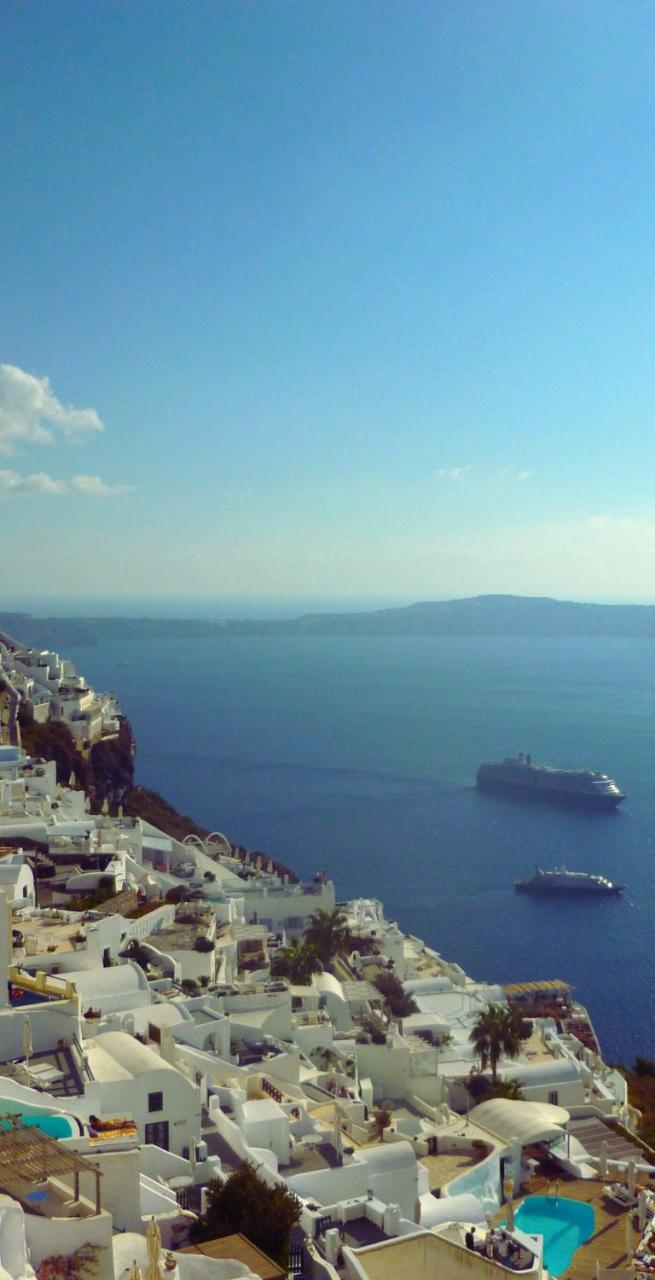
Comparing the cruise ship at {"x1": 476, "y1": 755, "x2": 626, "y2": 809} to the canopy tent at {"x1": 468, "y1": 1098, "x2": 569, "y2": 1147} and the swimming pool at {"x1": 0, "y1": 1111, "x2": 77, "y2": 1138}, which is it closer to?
the canopy tent at {"x1": 468, "y1": 1098, "x2": 569, "y2": 1147}

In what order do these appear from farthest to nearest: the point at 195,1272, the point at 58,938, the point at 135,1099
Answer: the point at 58,938, the point at 135,1099, the point at 195,1272

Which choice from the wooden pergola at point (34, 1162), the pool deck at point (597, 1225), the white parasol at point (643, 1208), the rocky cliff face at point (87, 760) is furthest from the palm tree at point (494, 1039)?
the rocky cliff face at point (87, 760)

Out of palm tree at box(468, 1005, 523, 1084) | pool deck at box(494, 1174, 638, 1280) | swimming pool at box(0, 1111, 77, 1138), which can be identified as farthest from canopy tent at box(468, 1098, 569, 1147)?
swimming pool at box(0, 1111, 77, 1138)

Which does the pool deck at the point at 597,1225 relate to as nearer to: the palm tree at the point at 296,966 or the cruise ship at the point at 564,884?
the palm tree at the point at 296,966

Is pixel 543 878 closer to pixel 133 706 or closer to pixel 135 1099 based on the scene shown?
pixel 135 1099

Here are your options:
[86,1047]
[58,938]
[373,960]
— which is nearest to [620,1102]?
[373,960]

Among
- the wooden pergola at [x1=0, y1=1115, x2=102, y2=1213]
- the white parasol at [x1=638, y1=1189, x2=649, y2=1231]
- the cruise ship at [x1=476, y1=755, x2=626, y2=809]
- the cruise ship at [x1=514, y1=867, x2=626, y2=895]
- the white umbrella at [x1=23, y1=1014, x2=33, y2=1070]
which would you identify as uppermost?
the wooden pergola at [x1=0, y1=1115, x2=102, y2=1213]
